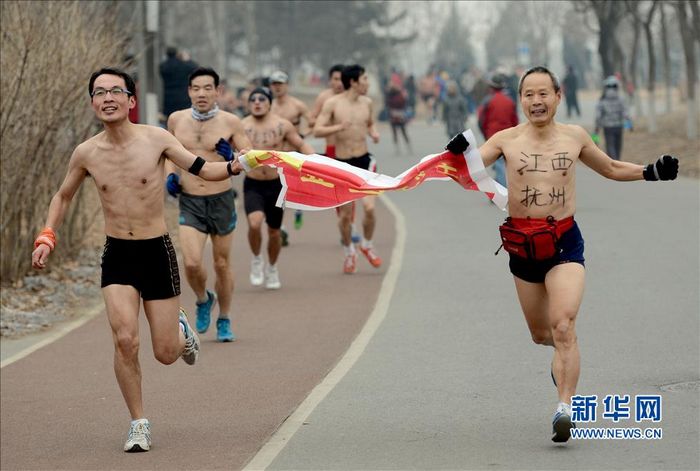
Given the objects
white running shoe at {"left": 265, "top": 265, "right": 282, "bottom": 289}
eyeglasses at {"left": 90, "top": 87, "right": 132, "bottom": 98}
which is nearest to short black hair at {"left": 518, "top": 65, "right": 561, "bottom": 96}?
eyeglasses at {"left": 90, "top": 87, "right": 132, "bottom": 98}

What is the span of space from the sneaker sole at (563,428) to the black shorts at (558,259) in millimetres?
945

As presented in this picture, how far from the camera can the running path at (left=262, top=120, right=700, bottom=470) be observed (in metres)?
8.34

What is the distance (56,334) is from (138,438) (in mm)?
5490

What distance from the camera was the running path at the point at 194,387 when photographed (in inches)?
354

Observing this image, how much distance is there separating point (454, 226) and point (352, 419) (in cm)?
1234

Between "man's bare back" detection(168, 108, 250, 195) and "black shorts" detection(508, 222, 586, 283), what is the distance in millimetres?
4195

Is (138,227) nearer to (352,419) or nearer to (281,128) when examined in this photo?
(352,419)

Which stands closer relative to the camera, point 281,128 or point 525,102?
point 525,102

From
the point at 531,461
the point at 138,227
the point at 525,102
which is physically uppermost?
the point at 525,102

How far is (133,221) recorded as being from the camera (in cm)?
908

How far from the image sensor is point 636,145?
1457 inches

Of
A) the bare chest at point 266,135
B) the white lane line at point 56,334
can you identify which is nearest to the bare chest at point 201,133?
the white lane line at point 56,334

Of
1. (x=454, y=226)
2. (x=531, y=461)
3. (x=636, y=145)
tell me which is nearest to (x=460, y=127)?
(x=636, y=145)

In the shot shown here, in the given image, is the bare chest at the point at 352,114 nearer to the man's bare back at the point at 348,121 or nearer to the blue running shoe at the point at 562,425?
the man's bare back at the point at 348,121
